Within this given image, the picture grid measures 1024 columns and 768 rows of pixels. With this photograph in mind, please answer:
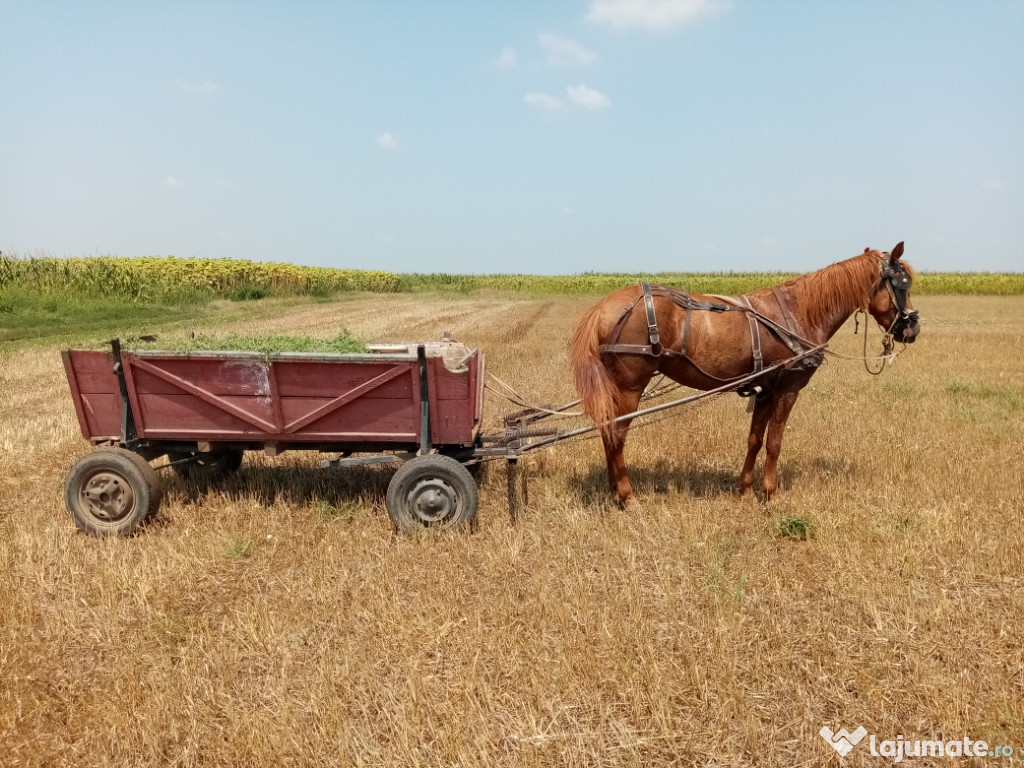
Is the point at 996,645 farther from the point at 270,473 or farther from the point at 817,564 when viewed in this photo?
the point at 270,473

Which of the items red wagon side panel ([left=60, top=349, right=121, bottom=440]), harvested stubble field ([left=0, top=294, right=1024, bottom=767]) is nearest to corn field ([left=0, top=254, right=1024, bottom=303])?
harvested stubble field ([left=0, top=294, right=1024, bottom=767])

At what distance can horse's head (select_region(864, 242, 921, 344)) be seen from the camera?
536 cm

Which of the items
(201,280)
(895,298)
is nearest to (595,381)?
(895,298)

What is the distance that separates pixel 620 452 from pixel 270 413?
291 cm

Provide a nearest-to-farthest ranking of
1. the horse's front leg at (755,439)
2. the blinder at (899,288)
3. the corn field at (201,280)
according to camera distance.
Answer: the blinder at (899,288)
the horse's front leg at (755,439)
the corn field at (201,280)

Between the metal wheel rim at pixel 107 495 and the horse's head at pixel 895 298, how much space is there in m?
6.38

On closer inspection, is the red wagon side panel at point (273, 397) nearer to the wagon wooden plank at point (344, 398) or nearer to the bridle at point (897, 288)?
the wagon wooden plank at point (344, 398)

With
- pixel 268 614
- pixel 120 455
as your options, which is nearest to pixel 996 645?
pixel 268 614

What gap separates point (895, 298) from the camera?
5375 mm

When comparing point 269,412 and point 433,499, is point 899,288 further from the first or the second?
point 269,412

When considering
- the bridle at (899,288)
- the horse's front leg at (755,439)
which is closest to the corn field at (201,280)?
the horse's front leg at (755,439)

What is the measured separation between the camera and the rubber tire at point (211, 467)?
5.91 metres

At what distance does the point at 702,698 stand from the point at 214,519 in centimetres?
401

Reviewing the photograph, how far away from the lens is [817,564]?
166 inches
